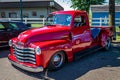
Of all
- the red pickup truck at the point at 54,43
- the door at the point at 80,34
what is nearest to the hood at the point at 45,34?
the red pickup truck at the point at 54,43

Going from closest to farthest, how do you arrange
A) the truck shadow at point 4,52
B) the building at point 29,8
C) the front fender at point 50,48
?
the front fender at point 50,48, the truck shadow at point 4,52, the building at point 29,8

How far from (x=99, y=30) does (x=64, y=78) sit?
4.47 metres

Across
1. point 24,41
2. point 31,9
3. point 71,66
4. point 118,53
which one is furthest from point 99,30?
point 31,9

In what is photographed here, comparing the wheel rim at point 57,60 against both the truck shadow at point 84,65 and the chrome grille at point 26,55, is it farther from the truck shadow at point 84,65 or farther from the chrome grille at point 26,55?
the chrome grille at point 26,55

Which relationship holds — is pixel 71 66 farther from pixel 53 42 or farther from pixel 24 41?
pixel 24 41

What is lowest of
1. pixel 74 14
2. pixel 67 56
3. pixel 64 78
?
pixel 64 78

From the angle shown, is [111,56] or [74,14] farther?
[111,56]

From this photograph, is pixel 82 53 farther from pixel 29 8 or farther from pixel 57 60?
pixel 29 8

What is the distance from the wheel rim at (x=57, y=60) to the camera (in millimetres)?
7852

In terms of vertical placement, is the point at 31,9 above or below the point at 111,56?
above

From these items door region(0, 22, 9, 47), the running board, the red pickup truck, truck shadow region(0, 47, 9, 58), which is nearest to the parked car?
door region(0, 22, 9, 47)

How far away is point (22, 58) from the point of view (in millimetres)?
7527

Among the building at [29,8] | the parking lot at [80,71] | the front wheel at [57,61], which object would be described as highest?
the building at [29,8]

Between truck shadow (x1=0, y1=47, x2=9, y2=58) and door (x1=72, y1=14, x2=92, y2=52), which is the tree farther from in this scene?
door (x1=72, y1=14, x2=92, y2=52)
